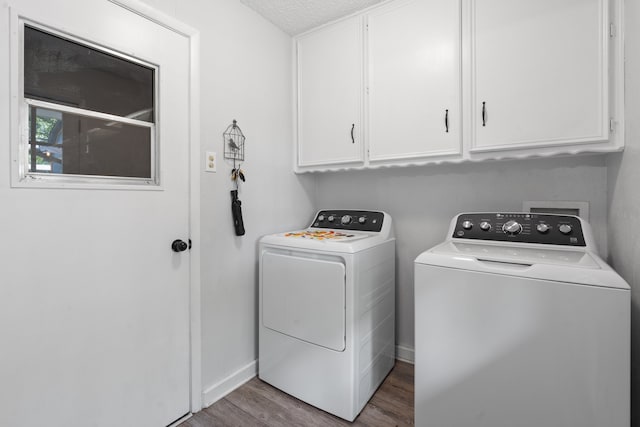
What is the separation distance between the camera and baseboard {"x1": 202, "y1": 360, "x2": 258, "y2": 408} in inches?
64.4

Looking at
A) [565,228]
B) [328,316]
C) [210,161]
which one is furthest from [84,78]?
[565,228]

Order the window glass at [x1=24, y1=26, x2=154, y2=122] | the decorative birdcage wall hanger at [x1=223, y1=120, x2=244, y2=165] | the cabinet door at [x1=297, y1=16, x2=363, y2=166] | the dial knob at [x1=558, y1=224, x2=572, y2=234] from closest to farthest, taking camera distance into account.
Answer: the window glass at [x1=24, y1=26, x2=154, y2=122] < the dial knob at [x1=558, y1=224, x2=572, y2=234] < the decorative birdcage wall hanger at [x1=223, y1=120, x2=244, y2=165] < the cabinet door at [x1=297, y1=16, x2=363, y2=166]

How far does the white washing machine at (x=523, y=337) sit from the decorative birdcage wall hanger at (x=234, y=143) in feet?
3.99

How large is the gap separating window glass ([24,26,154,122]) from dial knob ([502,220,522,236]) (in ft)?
6.08

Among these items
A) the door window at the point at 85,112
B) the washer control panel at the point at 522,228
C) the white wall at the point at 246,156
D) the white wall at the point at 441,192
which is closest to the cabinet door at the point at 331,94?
the white wall at the point at 246,156

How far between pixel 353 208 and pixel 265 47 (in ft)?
4.26

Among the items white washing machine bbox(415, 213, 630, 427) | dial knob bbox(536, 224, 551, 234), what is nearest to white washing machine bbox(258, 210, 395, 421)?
white washing machine bbox(415, 213, 630, 427)

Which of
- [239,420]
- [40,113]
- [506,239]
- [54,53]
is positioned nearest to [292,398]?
[239,420]

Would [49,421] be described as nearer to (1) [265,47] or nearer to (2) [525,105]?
(1) [265,47]

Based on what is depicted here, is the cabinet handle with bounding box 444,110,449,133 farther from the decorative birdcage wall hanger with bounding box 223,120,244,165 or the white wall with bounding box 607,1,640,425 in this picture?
the decorative birdcage wall hanger with bounding box 223,120,244,165

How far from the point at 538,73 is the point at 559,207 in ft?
2.39

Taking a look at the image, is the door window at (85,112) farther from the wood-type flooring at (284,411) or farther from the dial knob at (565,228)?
the dial knob at (565,228)

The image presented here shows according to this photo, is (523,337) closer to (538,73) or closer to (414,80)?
(538,73)

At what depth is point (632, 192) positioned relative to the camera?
1138 millimetres
